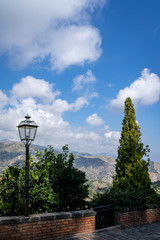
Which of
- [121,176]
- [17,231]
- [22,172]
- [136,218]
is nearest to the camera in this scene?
[17,231]

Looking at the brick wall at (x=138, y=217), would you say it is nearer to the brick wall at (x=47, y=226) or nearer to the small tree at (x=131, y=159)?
the brick wall at (x=47, y=226)

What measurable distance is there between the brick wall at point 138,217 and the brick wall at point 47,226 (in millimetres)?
1694

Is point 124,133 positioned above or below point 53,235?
above

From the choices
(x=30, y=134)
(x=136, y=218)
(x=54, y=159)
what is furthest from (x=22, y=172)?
(x=136, y=218)

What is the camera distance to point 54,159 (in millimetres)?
8828

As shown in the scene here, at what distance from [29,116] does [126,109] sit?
35.1 feet

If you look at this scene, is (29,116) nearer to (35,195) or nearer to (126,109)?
(35,195)

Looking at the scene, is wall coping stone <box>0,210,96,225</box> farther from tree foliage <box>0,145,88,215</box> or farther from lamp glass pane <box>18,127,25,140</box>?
lamp glass pane <box>18,127,25,140</box>

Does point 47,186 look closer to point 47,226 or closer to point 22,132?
point 47,226

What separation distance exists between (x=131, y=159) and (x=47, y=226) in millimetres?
9414

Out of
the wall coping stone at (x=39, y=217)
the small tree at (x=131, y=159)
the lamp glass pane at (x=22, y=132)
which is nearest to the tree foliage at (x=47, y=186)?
the wall coping stone at (x=39, y=217)

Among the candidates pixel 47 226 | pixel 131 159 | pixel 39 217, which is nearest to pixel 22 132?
pixel 39 217

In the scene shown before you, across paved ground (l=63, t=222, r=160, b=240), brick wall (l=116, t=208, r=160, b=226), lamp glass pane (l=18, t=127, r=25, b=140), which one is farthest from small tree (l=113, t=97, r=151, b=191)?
lamp glass pane (l=18, t=127, r=25, b=140)

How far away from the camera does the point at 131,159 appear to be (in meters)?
14.1
